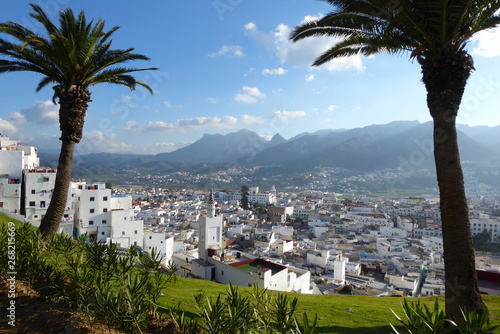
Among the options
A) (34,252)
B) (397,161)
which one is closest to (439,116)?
(34,252)

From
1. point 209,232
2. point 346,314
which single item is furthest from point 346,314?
point 209,232

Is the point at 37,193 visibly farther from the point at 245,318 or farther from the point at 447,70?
the point at 447,70

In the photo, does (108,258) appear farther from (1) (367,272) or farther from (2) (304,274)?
(1) (367,272)

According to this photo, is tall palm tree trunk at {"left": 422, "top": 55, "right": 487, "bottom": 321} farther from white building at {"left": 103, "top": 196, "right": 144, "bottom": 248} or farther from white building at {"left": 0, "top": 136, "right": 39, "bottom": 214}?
white building at {"left": 0, "top": 136, "right": 39, "bottom": 214}

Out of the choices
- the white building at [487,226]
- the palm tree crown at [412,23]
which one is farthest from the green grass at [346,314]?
the white building at [487,226]

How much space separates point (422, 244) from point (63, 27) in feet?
152

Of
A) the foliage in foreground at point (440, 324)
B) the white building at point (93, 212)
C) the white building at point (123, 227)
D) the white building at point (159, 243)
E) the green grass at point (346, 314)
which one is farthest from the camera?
the white building at point (159, 243)

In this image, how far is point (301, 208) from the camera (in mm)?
71812

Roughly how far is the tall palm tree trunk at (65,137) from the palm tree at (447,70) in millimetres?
6974

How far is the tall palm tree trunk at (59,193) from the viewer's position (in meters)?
8.05

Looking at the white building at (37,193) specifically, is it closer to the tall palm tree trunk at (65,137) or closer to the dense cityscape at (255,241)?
the dense cityscape at (255,241)

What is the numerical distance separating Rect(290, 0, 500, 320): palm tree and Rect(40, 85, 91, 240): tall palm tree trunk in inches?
275

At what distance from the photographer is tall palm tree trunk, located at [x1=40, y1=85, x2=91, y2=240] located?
8156 mm

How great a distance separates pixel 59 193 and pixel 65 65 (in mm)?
3429
